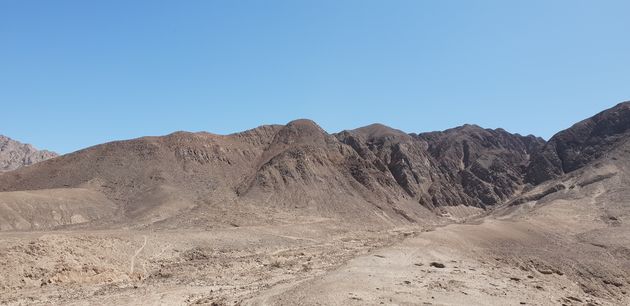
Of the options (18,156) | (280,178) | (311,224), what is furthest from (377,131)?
(18,156)

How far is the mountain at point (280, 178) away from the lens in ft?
222

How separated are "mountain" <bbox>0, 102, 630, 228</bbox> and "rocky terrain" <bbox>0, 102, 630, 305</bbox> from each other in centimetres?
36

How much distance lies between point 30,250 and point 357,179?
225 ft

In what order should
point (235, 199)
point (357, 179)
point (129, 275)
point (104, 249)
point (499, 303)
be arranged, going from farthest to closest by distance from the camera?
point (357, 179) → point (235, 199) → point (104, 249) → point (129, 275) → point (499, 303)

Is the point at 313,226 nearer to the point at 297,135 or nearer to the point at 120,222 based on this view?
the point at 120,222

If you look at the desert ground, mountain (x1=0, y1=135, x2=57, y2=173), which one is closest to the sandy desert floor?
the desert ground

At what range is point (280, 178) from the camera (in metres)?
81.4

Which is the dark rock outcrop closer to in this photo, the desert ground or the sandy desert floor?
the desert ground

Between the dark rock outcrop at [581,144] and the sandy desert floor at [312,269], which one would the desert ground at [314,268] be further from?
the dark rock outcrop at [581,144]

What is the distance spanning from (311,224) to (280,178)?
21.4 meters

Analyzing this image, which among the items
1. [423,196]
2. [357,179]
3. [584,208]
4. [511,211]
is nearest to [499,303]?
[584,208]

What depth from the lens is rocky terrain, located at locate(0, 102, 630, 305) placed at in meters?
23.4

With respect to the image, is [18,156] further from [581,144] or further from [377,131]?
[581,144]

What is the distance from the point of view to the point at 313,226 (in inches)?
2333
